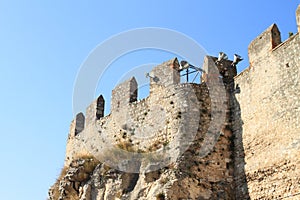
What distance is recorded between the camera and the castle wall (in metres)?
12.5

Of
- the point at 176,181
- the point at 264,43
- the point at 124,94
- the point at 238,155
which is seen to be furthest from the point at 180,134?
the point at 124,94

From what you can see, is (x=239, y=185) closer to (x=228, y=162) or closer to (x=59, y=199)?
(x=228, y=162)

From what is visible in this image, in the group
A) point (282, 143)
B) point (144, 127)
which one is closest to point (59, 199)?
point (144, 127)

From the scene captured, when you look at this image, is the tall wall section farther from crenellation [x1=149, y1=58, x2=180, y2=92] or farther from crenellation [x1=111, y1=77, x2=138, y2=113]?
crenellation [x1=111, y1=77, x2=138, y2=113]

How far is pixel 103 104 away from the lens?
66.1 feet

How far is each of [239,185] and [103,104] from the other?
781 centimetres

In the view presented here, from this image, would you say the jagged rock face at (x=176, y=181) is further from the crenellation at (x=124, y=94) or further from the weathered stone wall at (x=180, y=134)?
the crenellation at (x=124, y=94)

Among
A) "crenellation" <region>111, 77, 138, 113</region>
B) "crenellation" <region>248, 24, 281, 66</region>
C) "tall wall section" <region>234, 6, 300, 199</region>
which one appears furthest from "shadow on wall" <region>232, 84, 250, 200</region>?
"crenellation" <region>111, 77, 138, 113</region>

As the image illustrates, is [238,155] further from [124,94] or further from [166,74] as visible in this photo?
[124,94]

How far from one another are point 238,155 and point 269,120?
169 cm

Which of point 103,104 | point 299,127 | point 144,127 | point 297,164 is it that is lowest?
point 297,164

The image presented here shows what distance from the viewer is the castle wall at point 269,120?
12.5 meters

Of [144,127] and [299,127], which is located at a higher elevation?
[144,127]

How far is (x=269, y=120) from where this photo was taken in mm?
13477
